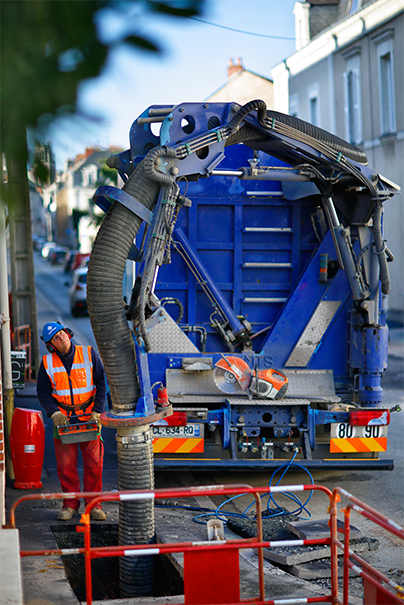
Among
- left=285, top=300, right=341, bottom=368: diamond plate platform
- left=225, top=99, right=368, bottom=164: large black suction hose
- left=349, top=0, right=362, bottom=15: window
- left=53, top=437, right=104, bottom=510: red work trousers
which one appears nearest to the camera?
left=225, top=99, right=368, bottom=164: large black suction hose

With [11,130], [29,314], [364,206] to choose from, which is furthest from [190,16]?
[29,314]

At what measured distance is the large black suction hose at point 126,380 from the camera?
494 cm

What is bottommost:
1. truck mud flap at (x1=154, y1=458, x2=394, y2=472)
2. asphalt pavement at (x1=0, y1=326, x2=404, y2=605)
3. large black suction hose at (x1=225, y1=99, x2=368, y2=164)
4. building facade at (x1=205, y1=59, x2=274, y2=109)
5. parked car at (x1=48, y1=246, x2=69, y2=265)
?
asphalt pavement at (x1=0, y1=326, x2=404, y2=605)

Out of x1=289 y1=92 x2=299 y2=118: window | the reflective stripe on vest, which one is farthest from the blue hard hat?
x1=289 y1=92 x2=299 y2=118: window

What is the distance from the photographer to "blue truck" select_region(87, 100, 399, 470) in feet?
19.8

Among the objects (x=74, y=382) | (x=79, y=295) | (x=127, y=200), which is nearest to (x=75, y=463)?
(x=74, y=382)

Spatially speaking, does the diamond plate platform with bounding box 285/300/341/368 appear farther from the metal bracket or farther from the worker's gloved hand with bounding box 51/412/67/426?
the metal bracket

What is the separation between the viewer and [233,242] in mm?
7285

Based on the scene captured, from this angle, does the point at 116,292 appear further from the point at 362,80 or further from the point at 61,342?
the point at 362,80

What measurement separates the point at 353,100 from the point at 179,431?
18493 mm

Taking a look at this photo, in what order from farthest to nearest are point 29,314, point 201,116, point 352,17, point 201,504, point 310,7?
point 310,7 < point 352,17 < point 29,314 < point 201,504 < point 201,116

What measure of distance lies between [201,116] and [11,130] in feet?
14.8

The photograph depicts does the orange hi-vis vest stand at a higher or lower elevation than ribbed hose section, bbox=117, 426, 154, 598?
higher

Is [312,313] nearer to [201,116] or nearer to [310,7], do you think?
[201,116]
